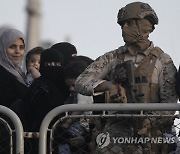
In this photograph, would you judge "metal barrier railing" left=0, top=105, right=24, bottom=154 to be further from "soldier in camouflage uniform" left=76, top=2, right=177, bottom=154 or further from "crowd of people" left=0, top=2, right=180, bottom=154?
"soldier in camouflage uniform" left=76, top=2, right=177, bottom=154

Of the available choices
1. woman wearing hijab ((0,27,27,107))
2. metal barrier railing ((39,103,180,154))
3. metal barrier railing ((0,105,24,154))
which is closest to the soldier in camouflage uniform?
metal barrier railing ((39,103,180,154))

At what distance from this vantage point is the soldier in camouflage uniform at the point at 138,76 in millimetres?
5777

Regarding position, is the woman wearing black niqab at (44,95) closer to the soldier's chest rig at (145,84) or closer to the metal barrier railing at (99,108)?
the metal barrier railing at (99,108)

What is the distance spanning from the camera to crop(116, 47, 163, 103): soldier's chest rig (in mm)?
5918

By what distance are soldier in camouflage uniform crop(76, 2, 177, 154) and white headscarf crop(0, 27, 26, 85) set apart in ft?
4.11

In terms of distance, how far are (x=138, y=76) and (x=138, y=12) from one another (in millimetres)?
500

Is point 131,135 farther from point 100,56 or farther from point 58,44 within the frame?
point 58,44

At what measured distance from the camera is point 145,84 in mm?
5930

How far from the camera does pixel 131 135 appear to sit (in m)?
5.79

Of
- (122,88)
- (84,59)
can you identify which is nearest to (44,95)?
(122,88)

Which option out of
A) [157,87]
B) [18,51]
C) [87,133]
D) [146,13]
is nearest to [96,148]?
[87,133]

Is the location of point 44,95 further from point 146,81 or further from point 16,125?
point 146,81

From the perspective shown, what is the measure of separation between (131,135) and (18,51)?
6.49 feet

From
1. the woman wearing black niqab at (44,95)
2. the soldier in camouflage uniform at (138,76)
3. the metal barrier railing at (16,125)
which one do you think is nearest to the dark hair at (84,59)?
the woman wearing black niqab at (44,95)
